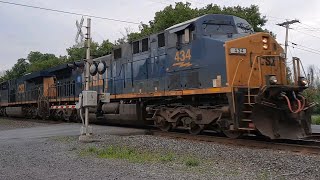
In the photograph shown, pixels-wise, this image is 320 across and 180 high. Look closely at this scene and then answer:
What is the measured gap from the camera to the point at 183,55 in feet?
38.7

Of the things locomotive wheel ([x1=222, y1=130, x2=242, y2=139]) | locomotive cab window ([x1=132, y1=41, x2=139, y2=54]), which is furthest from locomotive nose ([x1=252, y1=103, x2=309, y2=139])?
locomotive cab window ([x1=132, y1=41, x2=139, y2=54])

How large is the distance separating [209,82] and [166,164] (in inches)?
167

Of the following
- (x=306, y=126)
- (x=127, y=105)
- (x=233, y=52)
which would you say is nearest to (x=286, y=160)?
(x=306, y=126)

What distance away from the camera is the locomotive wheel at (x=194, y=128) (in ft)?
37.3

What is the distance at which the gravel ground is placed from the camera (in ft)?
19.8

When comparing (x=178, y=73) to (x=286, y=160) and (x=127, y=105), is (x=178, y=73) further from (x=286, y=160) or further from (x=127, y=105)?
(x=286, y=160)

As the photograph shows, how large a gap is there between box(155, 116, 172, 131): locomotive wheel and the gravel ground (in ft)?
9.37

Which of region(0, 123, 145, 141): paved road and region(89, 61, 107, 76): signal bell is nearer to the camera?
region(89, 61, 107, 76): signal bell

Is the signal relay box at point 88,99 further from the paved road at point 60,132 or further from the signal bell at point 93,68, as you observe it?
the paved road at point 60,132

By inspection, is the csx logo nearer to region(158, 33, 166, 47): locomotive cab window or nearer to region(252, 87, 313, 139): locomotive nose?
region(158, 33, 166, 47): locomotive cab window

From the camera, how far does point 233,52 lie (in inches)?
399

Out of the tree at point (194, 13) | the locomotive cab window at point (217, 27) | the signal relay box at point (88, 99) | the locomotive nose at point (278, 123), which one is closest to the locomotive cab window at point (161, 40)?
the locomotive cab window at point (217, 27)

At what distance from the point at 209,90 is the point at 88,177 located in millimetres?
5515

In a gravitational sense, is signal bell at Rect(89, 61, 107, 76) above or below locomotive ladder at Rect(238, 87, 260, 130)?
above
